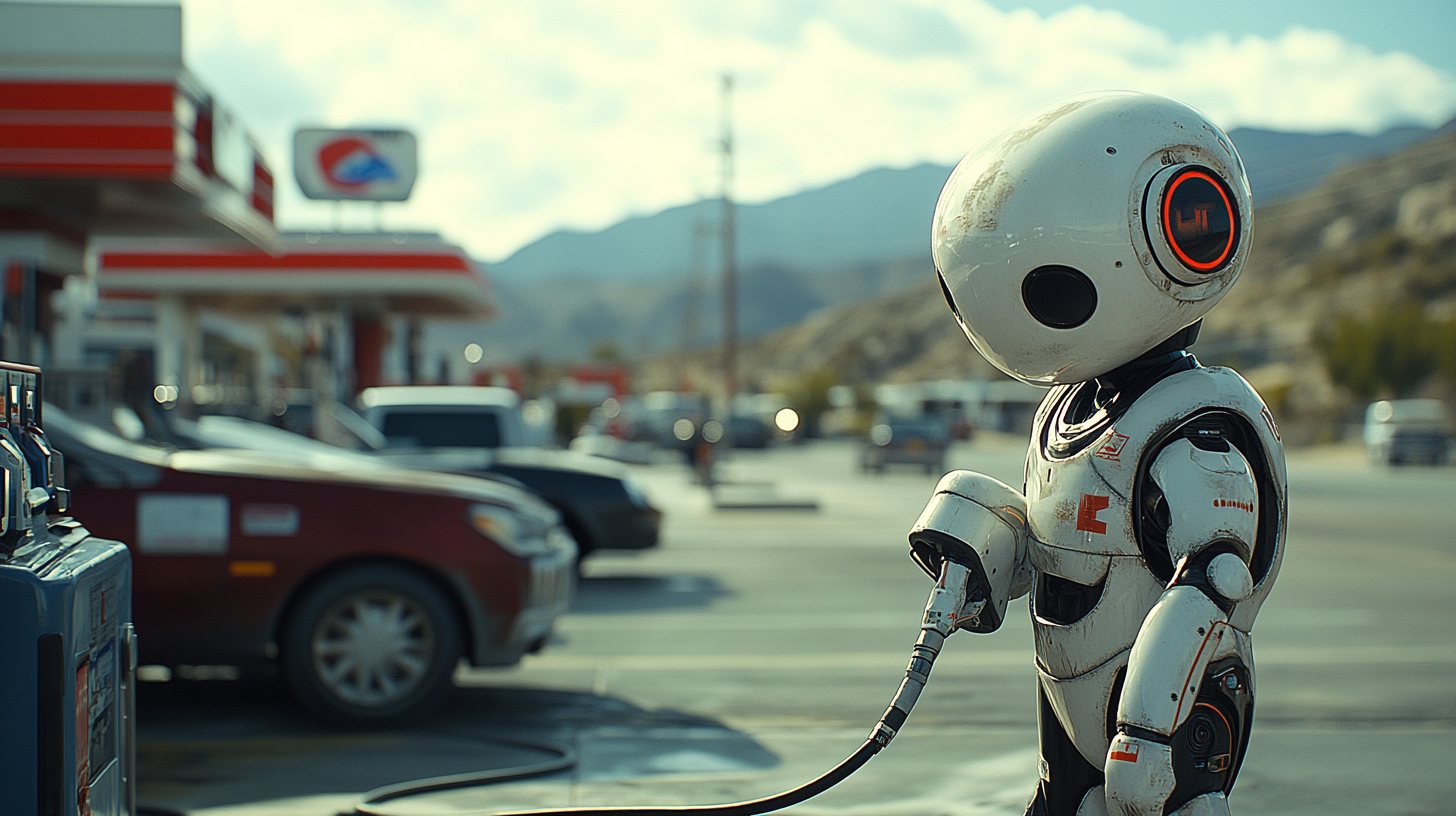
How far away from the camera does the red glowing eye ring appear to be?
2922mm

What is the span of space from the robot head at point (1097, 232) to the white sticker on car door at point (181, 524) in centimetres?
427

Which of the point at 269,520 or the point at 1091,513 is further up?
the point at 1091,513

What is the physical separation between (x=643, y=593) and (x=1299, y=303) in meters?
86.3

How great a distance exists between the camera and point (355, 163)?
31344 mm

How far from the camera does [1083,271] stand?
2.95 meters

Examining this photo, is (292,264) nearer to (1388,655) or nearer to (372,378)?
(372,378)

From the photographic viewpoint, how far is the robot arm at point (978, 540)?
310 centimetres

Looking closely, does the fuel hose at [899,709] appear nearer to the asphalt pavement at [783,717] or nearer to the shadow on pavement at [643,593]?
the asphalt pavement at [783,717]

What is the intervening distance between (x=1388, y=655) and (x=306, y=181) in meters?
26.6

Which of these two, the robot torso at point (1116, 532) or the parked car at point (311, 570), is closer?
the robot torso at point (1116, 532)

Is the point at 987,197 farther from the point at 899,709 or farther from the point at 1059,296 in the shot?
the point at 899,709

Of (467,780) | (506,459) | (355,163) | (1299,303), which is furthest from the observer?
(1299,303)

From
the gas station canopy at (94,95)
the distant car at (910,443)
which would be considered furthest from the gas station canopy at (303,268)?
the gas station canopy at (94,95)

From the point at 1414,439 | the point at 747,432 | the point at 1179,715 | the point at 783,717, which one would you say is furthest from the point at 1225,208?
the point at 747,432
